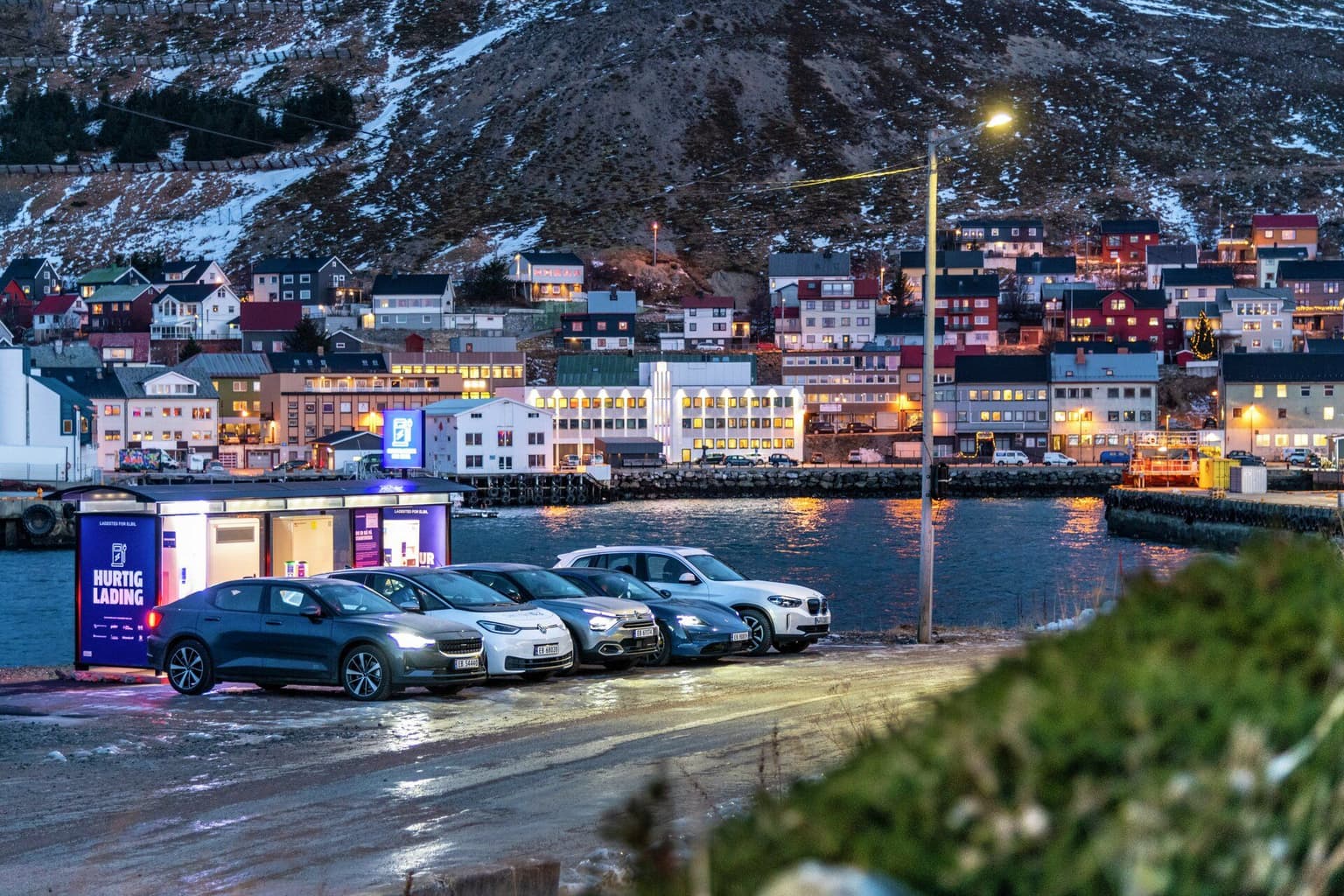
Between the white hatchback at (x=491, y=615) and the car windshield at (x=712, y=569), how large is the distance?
5075 millimetres

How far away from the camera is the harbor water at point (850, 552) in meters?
48.1

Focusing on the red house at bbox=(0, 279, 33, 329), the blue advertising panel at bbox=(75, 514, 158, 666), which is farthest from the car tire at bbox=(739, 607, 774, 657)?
the red house at bbox=(0, 279, 33, 329)

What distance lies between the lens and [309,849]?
10.8 meters

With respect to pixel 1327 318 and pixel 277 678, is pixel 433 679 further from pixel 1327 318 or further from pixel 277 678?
pixel 1327 318

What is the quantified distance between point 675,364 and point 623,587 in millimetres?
117946

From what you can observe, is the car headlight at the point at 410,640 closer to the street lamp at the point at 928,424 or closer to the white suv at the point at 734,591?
the white suv at the point at 734,591

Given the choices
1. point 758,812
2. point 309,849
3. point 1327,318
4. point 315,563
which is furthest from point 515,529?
point 1327,318

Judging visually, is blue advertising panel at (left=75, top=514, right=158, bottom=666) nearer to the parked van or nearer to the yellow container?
the yellow container

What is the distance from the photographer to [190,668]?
20.9 meters

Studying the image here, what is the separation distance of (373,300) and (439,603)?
523 ft

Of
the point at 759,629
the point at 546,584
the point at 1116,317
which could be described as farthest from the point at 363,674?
the point at 1116,317

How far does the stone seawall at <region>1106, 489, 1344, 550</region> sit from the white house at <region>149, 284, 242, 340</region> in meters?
112

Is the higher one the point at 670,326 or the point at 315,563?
the point at 670,326

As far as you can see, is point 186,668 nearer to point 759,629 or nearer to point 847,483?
point 759,629
